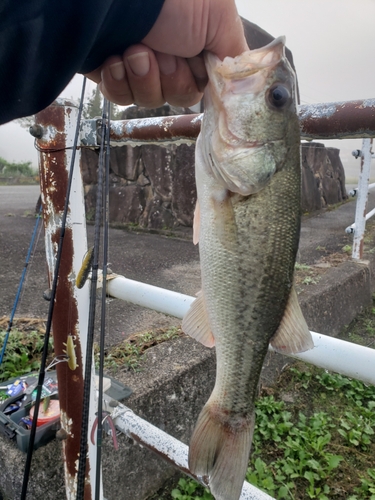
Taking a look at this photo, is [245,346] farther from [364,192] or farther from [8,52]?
[364,192]

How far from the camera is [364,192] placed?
151 inches

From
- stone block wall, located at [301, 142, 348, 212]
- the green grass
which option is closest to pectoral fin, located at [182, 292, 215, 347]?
the green grass

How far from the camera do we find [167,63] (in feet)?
3.28

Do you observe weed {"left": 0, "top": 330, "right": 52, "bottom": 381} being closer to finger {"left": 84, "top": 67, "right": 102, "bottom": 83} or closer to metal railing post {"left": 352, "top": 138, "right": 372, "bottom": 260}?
finger {"left": 84, "top": 67, "right": 102, "bottom": 83}

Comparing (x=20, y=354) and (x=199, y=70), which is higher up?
(x=199, y=70)

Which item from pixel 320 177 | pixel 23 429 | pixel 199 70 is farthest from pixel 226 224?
pixel 320 177

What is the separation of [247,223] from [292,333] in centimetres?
30

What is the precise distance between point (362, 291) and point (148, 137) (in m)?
3.53

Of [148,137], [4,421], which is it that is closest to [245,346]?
[148,137]

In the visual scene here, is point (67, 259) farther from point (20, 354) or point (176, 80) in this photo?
point (20, 354)

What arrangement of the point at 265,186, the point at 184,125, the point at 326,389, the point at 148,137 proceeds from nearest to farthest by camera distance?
the point at 265,186
the point at 184,125
the point at 148,137
the point at 326,389

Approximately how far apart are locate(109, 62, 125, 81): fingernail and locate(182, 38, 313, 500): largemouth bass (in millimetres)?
216

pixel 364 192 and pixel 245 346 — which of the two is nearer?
pixel 245 346

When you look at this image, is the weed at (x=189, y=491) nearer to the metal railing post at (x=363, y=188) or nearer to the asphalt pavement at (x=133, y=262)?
the asphalt pavement at (x=133, y=262)
